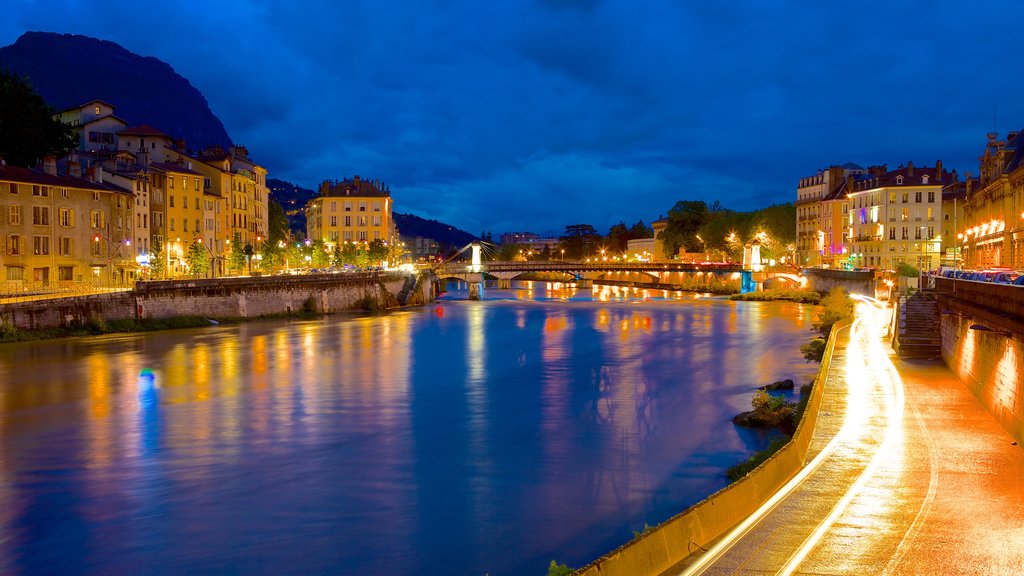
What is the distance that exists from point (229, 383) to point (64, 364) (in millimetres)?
8534

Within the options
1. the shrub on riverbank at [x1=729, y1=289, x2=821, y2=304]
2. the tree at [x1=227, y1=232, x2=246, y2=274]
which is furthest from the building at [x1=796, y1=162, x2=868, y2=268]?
the tree at [x1=227, y1=232, x2=246, y2=274]

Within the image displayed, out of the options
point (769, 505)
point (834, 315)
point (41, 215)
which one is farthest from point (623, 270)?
point (769, 505)

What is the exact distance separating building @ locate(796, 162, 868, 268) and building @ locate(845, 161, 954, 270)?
10.8 meters

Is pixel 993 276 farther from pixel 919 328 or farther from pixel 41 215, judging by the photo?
pixel 41 215

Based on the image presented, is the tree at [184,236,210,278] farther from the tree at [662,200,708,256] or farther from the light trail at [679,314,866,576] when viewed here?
the tree at [662,200,708,256]

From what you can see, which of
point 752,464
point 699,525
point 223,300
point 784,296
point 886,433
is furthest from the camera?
point 784,296

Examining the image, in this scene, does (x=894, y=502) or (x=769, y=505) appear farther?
(x=894, y=502)

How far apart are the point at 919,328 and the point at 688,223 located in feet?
390

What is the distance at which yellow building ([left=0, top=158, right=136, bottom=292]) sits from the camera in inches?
1914

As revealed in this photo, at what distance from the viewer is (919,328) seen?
91.8 feet

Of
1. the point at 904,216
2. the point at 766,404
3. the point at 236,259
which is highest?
the point at 904,216

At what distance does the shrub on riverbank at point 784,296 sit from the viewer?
77.8m

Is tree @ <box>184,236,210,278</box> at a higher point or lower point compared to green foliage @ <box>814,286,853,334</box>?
higher

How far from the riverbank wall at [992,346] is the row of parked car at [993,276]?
2.43 feet
